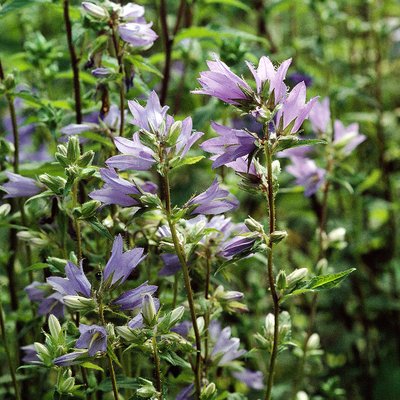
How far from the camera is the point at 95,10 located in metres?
1.41

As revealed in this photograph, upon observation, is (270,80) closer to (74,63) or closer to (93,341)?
(93,341)

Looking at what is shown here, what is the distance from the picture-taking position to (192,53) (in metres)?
2.27

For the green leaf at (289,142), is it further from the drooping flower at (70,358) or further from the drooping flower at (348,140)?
the drooping flower at (348,140)

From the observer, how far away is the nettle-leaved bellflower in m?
1.15

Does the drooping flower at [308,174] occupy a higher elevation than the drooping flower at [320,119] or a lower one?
lower

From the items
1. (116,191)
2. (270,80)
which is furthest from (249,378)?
(270,80)

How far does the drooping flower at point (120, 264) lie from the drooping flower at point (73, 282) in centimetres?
3

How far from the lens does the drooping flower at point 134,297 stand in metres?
1.15

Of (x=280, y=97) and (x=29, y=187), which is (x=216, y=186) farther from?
(x=29, y=187)

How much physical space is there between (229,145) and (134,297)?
0.28m

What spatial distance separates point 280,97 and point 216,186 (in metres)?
0.17

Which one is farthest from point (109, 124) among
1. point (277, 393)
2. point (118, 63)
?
point (277, 393)

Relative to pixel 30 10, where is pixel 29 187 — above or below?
below

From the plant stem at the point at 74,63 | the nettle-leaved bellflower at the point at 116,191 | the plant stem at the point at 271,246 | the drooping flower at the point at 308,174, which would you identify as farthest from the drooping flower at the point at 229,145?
the drooping flower at the point at 308,174
